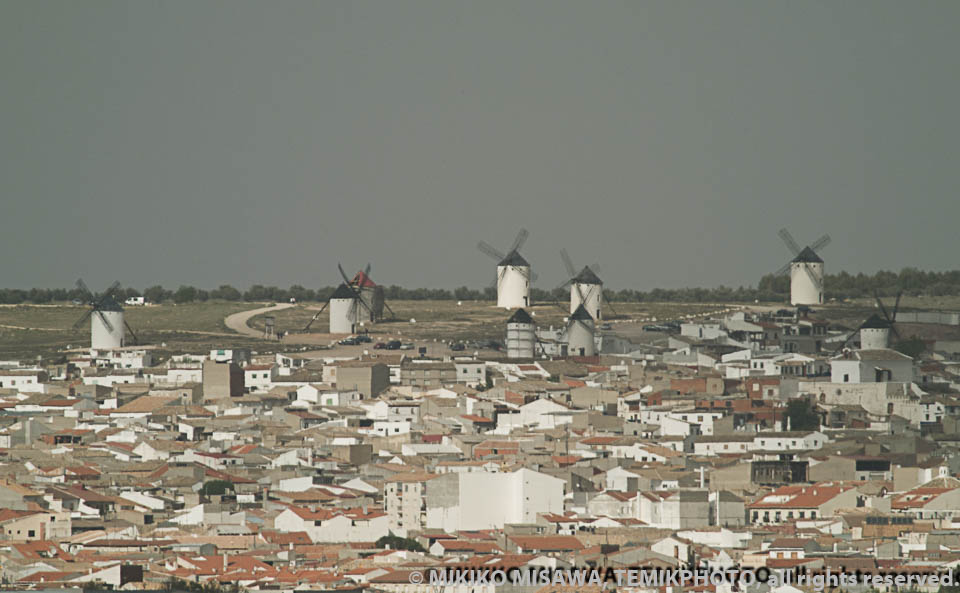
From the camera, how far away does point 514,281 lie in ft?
349

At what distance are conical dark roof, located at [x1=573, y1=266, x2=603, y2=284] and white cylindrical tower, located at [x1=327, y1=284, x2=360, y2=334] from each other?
10.8 metres

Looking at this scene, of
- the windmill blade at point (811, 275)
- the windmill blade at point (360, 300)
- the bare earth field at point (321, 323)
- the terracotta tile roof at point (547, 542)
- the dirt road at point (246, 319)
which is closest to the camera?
the terracotta tile roof at point (547, 542)

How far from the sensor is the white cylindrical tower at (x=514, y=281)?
345ft

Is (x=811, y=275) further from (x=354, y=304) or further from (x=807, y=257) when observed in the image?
(x=354, y=304)

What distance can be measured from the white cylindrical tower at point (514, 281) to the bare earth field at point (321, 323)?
3.36 ft

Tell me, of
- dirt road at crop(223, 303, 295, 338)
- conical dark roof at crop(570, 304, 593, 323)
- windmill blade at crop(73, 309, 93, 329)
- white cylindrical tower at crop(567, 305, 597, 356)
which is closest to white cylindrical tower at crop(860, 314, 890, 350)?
white cylindrical tower at crop(567, 305, 597, 356)

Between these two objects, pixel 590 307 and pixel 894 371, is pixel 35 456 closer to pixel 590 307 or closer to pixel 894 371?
pixel 894 371

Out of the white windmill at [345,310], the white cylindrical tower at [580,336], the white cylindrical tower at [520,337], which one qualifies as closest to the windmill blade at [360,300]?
the white windmill at [345,310]

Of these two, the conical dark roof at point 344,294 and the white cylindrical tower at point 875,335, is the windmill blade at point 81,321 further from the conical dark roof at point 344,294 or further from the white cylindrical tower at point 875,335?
the white cylindrical tower at point 875,335

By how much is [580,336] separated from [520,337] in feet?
11.5

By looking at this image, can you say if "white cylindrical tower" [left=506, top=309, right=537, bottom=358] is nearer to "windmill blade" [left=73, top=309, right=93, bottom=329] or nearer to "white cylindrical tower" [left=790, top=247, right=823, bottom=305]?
"white cylindrical tower" [left=790, top=247, right=823, bottom=305]

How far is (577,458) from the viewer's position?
2222 inches

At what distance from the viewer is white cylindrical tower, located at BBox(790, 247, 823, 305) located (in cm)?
10225

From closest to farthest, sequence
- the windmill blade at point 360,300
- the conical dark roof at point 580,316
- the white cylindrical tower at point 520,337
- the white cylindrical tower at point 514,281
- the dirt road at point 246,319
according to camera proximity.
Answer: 1. the white cylindrical tower at point 520,337
2. the conical dark roof at point 580,316
3. the windmill blade at point 360,300
4. the dirt road at point 246,319
5. the white cylindrical tower at point 514,281
